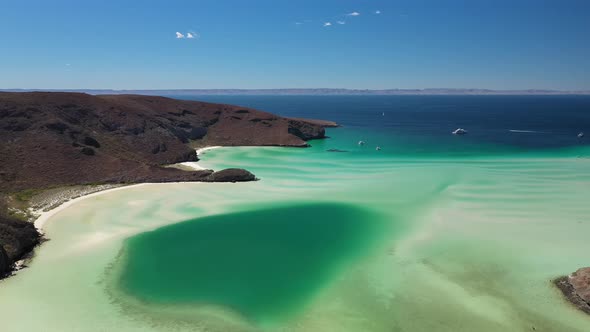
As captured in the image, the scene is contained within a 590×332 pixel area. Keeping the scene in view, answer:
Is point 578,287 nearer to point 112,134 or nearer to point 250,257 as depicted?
point 250,257

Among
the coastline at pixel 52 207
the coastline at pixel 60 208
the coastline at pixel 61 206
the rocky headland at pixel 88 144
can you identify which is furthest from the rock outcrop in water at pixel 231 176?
the coastline at pixel 60 208

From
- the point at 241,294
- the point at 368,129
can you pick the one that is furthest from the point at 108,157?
the point at 368,129

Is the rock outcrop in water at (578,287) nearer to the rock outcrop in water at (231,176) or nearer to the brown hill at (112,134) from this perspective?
the rock outcrop in water at (231,176)

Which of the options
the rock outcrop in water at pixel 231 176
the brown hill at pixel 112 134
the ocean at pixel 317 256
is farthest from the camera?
the rock outcrop in water at pixel 231 176

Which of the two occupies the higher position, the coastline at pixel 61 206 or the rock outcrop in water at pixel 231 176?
the rock outcrop in water at pixel 231 176

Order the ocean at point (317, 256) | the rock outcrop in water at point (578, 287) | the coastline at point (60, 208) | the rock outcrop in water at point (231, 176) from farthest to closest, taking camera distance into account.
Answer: the rock outcrop in water at point (231, 176), the coastline at point (60, 208), the rock outcrop in water at point (578, 287), the ocean at point (317, 256)

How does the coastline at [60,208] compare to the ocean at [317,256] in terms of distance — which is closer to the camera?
the ocean at [317,256]

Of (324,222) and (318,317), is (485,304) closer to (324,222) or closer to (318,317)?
(318,317)
